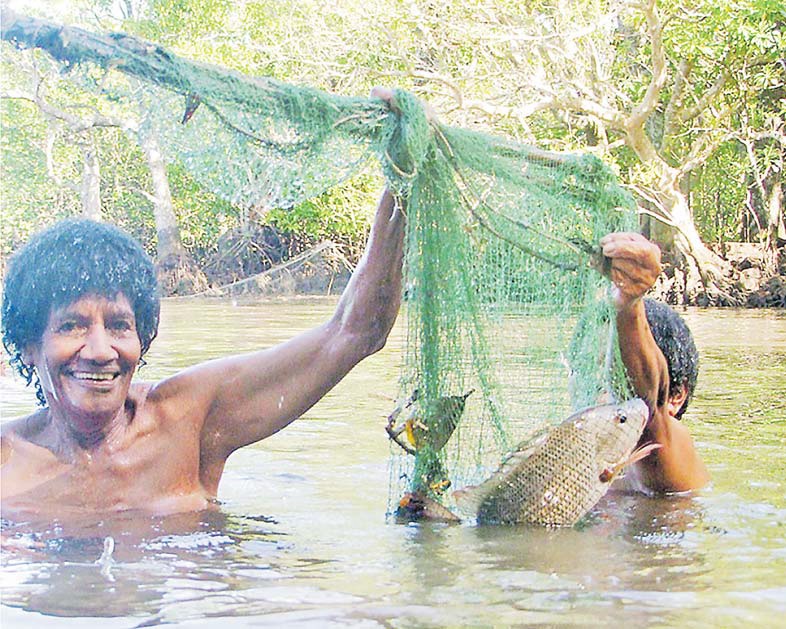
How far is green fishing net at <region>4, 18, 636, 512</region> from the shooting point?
3.44 m

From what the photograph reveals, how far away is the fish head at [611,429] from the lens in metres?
3.67

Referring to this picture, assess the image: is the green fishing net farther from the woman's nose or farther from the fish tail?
the woman's nose

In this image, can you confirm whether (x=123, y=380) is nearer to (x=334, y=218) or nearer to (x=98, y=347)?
(x=98, y=347)

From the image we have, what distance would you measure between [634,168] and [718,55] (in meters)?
2.79

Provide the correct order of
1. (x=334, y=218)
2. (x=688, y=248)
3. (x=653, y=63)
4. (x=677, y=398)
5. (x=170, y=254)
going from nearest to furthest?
(x=677, y=398) < (x=653, y=63) < (x=688, y=248) < (x=334, y=218) < (x=170, y=254)

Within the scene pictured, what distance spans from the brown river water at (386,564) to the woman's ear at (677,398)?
1.14ft

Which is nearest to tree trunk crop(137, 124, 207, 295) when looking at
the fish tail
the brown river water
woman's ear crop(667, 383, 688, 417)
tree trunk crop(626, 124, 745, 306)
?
tree trunk crop(626, 124, 745, 306)

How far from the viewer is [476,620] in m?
2.70

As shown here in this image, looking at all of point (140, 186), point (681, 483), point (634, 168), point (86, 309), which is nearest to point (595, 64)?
point (634, 168)

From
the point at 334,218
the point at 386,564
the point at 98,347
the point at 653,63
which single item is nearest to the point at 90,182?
the point at 334,218

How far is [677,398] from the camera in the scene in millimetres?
4570

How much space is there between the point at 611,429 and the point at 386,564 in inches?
34.8

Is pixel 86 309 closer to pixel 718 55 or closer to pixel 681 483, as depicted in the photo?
pixel 681 483

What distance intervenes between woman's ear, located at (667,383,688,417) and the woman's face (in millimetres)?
2146
